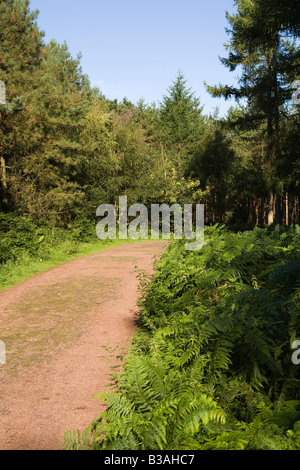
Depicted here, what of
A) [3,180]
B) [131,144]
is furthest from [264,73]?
[3,180]

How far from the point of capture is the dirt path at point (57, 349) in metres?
3.51

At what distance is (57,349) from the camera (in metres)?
5.22

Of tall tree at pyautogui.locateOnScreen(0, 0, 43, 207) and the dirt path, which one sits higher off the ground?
tall tree at pyautogui.locateOnScreen(0, 0, 43, 207)

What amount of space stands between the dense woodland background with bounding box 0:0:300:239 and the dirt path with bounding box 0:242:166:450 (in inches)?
228

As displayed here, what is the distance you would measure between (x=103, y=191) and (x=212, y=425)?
774 inches

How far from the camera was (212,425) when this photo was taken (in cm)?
293

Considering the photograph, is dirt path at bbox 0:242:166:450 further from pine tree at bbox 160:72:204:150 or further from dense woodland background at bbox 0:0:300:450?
pine tree at bbox 160:72:204:150

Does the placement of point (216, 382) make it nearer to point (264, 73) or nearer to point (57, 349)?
point (57, 349)

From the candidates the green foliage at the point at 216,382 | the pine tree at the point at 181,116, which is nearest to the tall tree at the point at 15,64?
the green foliage at the point at 216,382

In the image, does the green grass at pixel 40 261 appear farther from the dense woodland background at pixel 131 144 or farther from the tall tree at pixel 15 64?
the tall tree at pixel 15 64

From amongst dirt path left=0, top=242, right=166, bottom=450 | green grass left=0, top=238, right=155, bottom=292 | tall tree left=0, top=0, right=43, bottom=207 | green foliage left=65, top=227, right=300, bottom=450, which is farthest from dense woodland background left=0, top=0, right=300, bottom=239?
green foliage left=65, top=227, right=300, bottom=450

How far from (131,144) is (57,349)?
21263 millimetres

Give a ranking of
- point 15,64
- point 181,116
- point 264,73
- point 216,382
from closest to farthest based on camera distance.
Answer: point 216,382 < point 15,64 < point 264,73 < point 181,116

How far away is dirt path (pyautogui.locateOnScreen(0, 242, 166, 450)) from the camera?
3.51 meters
